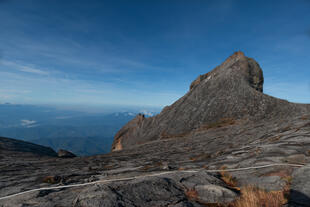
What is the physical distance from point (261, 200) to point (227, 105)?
26376 millimetres

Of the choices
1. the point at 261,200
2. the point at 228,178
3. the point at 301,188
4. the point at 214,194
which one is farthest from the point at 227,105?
the point at 261,200

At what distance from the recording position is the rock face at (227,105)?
2722cm

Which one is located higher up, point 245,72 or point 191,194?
point 245,72

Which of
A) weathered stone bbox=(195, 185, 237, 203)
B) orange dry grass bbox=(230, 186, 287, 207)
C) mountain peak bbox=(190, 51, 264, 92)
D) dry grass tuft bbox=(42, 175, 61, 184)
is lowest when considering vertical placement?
dry grass tuft bbox=(42, 175, 61, 184)

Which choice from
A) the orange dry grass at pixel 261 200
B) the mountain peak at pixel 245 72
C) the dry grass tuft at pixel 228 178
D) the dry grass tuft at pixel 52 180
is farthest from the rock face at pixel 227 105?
the orange dry grass at pixel 261 200

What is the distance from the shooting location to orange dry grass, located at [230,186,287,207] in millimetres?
5055

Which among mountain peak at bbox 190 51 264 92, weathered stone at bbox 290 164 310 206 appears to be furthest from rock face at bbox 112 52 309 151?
weathered stone at bbox 290 164 310 206

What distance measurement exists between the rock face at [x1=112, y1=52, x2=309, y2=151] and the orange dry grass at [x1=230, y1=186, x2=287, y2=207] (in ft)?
76.6

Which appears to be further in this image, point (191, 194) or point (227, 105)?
point (227, 105)

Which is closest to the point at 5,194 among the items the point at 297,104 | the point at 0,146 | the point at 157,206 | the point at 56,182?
the point at 56,182

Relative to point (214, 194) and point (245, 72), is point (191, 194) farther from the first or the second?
point (245, 72)

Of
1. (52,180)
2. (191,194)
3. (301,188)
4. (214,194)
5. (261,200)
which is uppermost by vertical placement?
(301,188)

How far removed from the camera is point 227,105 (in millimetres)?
29609

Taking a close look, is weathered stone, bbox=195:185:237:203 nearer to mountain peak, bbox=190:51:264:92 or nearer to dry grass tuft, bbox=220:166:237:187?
dry grass tuft, bbox=220:166:237:187
